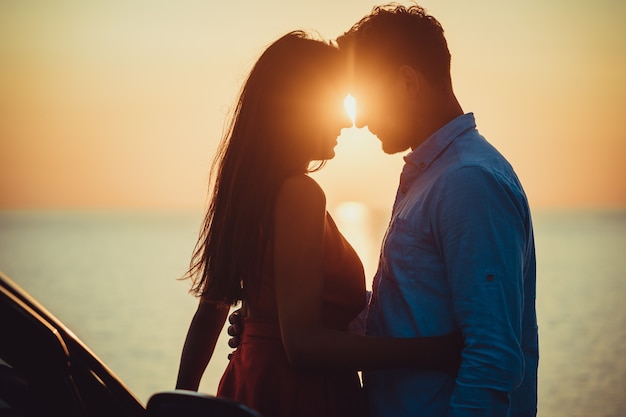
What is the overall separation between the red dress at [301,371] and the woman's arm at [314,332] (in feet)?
0.59

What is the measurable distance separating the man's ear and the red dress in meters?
0.60

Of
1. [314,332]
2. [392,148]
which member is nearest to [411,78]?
[392,148]

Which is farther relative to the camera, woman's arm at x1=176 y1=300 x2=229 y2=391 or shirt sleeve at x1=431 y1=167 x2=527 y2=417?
woman's arm at x1=176 y1=300 x2=229 y2=391

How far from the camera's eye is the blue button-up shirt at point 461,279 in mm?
2340

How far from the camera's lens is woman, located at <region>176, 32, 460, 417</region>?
2543mm

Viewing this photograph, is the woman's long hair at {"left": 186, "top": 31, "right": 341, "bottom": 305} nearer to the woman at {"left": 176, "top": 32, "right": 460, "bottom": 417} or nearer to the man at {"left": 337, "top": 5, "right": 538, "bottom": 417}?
the woman at {"left": 176, "top": 32, "right": 460, "bottom": 417}

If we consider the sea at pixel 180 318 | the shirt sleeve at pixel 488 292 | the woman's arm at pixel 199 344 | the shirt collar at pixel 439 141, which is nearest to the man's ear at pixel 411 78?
the shirt collar at pixel 439 141

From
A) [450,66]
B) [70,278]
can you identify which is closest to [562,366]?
[450,66]

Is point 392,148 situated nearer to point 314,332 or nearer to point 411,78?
point 411,78

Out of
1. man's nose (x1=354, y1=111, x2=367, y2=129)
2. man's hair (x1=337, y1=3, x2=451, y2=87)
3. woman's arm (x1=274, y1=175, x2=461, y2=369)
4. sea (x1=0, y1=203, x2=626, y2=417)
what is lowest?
sea (x1=0, y1=203, x2=626, y2=417)

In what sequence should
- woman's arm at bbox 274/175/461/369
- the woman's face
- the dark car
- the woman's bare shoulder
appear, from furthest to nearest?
the woman's face < the woman's bare shoulder < woman's arm at bbox 274/175/461/369 < the dark car

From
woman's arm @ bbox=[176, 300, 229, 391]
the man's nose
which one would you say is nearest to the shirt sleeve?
the man's nose

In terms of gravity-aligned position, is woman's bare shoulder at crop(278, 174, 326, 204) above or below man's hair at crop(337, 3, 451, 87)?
below

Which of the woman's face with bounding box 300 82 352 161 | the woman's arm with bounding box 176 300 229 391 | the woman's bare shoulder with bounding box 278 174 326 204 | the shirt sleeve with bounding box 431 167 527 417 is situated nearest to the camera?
the shirt sleeve with bounding box 431 167 527 417
